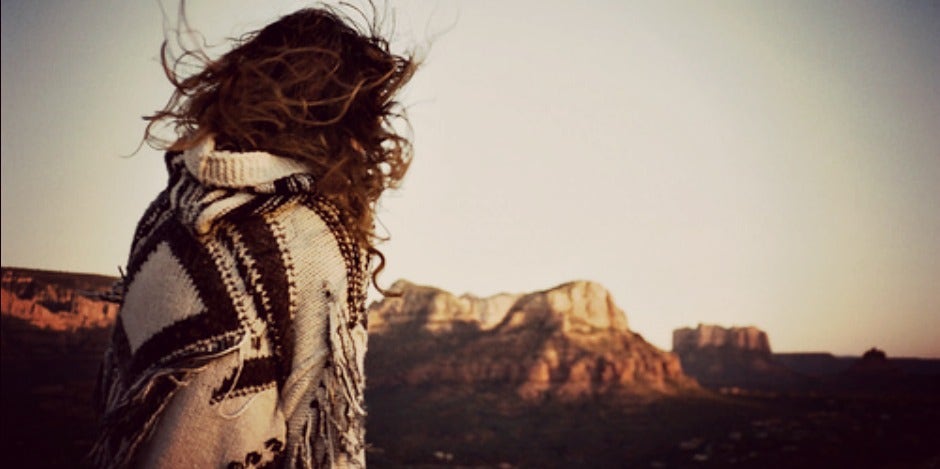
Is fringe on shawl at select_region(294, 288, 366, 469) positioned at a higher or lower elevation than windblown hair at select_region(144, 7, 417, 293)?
lower

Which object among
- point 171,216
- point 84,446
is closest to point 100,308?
point 84,446

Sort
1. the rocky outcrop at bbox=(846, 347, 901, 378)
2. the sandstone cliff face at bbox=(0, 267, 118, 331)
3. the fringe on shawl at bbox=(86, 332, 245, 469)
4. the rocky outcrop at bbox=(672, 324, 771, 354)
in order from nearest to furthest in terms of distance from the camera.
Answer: the fringe on shawl at bbox=(86, 332, 245, 469)
the sandstone cliff face at bbox=(0, 267, 118, 331)
the rocky outcrop at bbox=(846, 347, 901, 378)
the rocky outcrop at bbox=(672, 324, 771, 354)

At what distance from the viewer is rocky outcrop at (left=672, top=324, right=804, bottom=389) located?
297 ft

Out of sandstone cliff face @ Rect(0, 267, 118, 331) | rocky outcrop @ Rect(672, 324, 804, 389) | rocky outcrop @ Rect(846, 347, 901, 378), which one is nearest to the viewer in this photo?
sandstone cliff face @ Rect(0, 267, 118, 331)

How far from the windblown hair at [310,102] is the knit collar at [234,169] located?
0.05 m

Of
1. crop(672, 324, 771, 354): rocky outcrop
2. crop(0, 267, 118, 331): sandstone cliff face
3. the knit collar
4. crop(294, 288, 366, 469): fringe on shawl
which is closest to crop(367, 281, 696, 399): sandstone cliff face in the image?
crop(0, 267, 118, 331): sandstone cliff face

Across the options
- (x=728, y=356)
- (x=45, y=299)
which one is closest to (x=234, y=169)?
(x=45, y=299)

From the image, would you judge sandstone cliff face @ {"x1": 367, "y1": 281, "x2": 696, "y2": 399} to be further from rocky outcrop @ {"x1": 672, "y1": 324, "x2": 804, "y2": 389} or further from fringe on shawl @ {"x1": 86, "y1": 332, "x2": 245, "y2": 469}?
fringe on shawl @ {"x1": 86, "y1": 332, "x2": 245, "y2": 469}

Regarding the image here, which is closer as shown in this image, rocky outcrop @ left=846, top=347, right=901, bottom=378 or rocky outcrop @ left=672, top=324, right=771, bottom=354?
rocky outcrop @ left=846, top=347, right=901, bottom=378

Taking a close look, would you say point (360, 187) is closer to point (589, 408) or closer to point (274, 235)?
point (274, 235)

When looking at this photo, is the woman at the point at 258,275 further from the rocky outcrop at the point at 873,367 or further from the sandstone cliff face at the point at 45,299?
the rocky outcrop at the point at 873,367

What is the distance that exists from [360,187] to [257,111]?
294mm

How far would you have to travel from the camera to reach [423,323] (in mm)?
78062

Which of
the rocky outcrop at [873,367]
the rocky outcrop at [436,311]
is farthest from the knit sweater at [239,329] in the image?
the rocky outcrop at [873,367]
